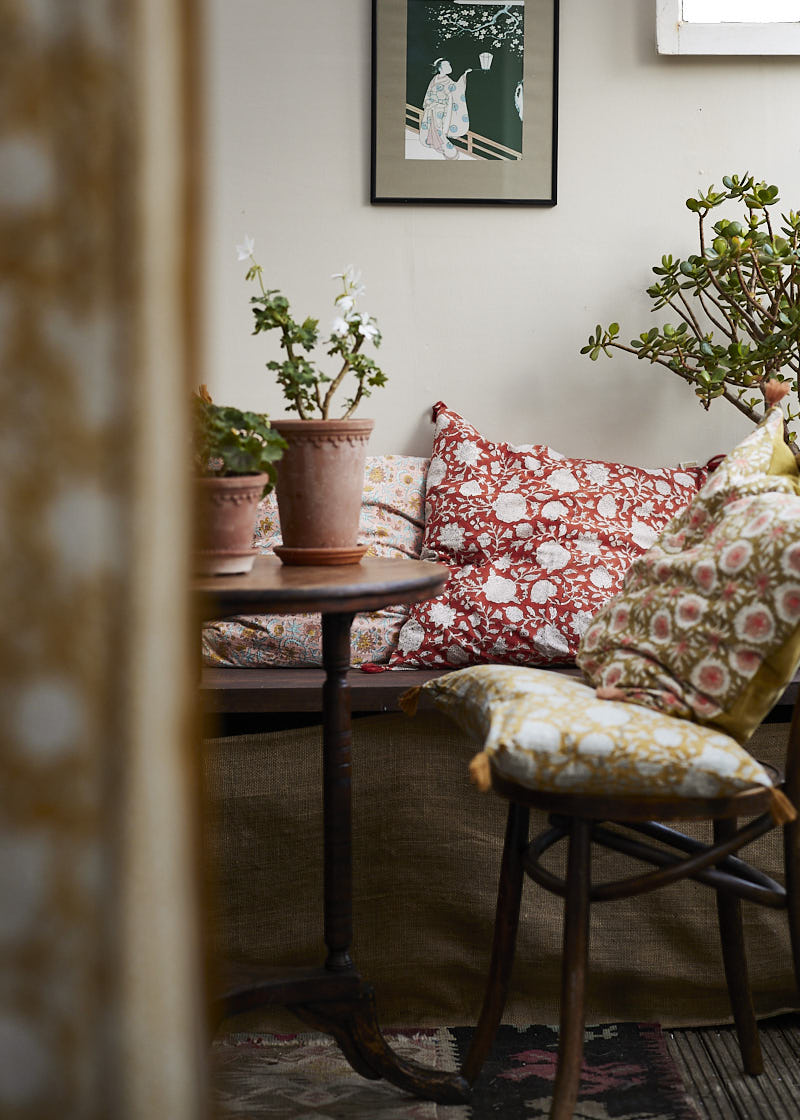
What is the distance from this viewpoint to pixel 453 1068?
183cm

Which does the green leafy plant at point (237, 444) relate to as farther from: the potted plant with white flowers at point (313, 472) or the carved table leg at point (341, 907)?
the carved table leg at point (341, 907)

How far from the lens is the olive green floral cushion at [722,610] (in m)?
1.38

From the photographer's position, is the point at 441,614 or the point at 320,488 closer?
the point at 320,488

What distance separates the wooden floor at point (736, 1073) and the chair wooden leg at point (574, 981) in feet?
1.31

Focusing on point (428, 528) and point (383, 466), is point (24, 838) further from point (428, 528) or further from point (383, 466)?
point (383, 466)

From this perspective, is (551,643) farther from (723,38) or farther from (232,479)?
(723,38)

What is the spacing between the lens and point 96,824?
0.58m

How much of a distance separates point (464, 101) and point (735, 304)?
2.67 feet

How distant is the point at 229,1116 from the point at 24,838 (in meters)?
1.28

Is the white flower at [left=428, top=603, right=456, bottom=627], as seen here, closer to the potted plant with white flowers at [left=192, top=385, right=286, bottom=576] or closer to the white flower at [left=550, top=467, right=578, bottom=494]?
the white flower at [left=550, top=467, right=578, bottom=494]

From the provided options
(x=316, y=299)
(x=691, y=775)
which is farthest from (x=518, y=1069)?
(x=316, y=299)

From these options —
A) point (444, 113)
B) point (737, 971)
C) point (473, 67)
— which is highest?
point (473, 67)

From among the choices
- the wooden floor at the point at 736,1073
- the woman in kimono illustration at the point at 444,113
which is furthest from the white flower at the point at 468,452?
the wooden floor at the point at 736,1073

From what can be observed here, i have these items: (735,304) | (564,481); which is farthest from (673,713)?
(735,304)
